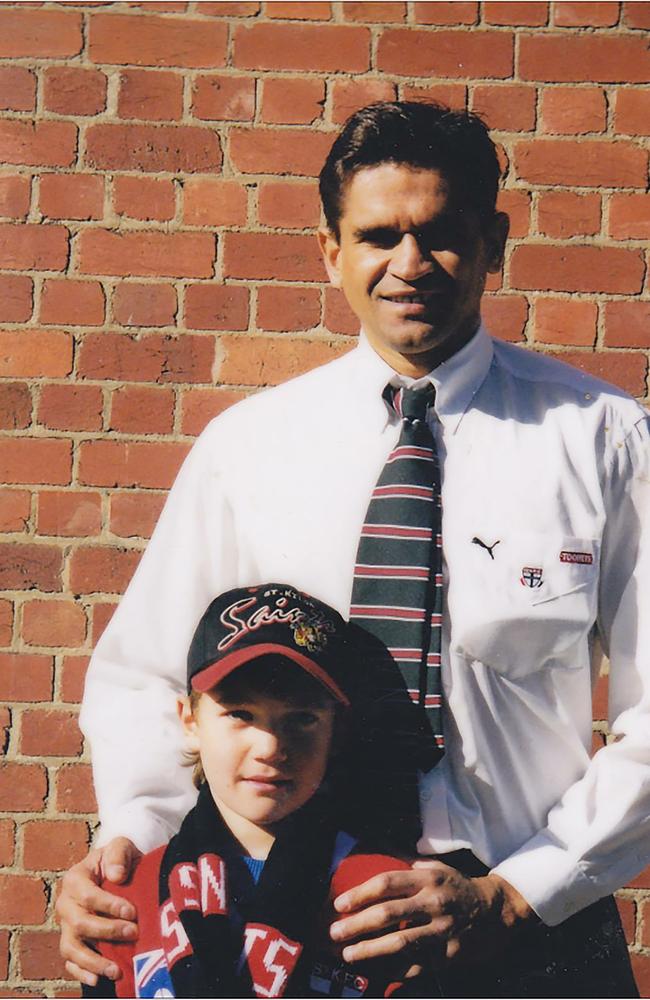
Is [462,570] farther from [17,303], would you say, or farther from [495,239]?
[17,303]

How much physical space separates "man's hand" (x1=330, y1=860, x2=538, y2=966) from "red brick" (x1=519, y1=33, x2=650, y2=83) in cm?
179

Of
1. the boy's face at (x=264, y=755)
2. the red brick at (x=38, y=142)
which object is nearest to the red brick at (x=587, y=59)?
the red brick at (x=38, y=142)

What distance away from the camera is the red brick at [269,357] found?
8.80 feet

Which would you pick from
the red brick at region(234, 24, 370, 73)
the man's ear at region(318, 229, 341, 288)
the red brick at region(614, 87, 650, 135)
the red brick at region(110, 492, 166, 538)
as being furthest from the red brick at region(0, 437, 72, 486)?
the red brick at region(614, 87, 650, 135)

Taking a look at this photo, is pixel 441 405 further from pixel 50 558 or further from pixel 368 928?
pixel 50 558

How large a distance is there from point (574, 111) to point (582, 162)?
0.12 m

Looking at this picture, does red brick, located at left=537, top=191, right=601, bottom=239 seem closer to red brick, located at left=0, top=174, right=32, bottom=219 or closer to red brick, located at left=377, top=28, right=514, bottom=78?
red brick, located at left=377, top=28, right=514, bottom=78

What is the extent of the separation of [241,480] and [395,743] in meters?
0.54

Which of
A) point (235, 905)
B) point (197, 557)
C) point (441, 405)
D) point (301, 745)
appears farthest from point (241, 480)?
point (235, 905)

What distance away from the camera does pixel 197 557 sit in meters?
2.08

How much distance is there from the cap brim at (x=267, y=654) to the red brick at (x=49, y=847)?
109 cm

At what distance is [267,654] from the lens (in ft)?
5.84

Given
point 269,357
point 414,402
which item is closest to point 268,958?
point 414,402

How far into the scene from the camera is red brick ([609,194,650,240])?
2.67 metres
